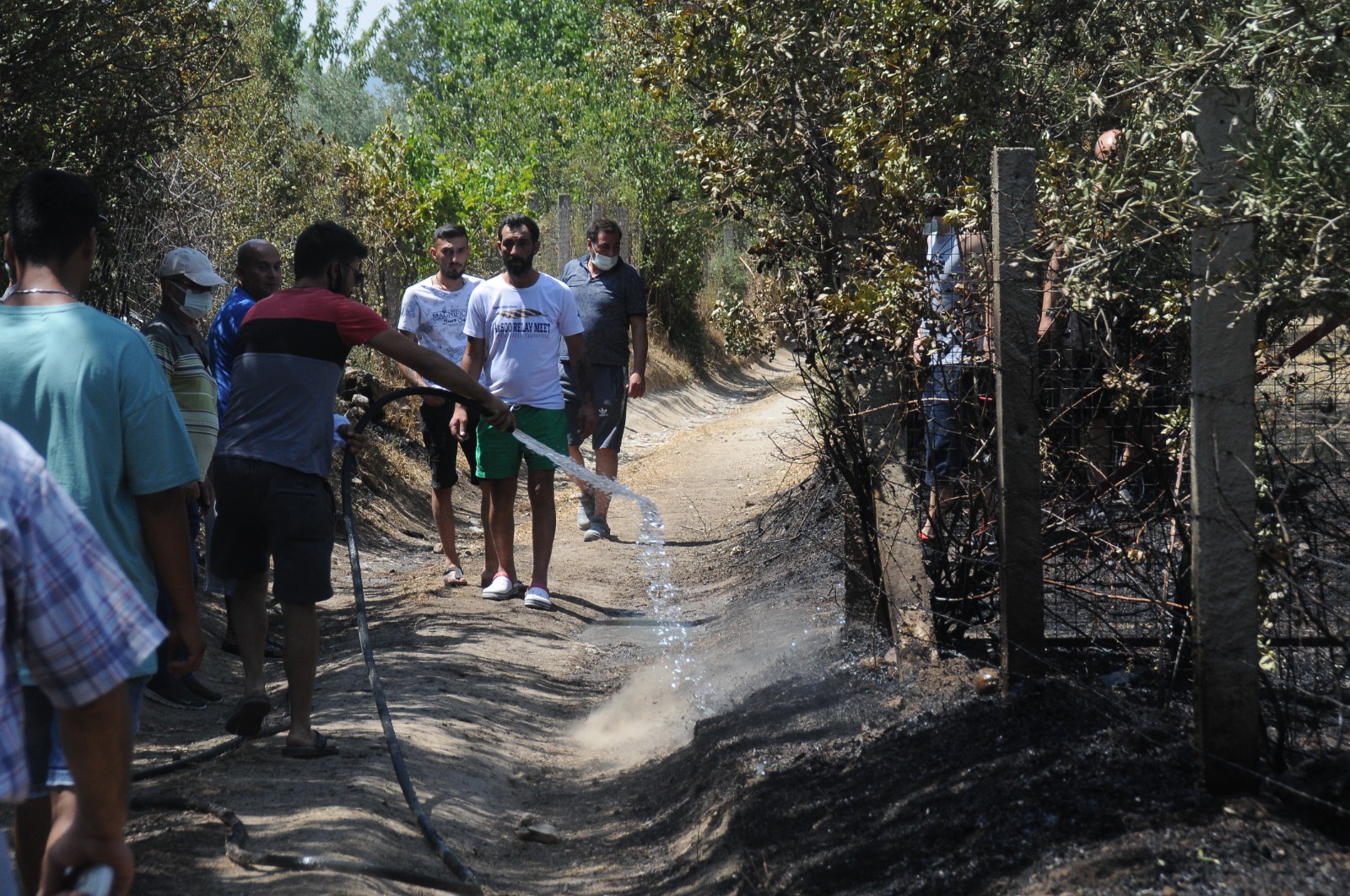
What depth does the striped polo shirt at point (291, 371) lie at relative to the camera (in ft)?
15.1

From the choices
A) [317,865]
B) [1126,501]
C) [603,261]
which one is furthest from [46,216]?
[603,261]

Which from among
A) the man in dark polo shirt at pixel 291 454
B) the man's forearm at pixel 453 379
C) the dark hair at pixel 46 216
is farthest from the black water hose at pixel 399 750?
the dark hair at pixel 46 216

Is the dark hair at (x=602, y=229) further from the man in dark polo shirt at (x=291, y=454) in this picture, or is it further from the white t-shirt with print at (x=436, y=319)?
the man in dark polo shirt at (x=291, y=454)

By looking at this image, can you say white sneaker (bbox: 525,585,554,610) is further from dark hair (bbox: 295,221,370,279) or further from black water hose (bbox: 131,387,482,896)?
dark hair (bbox: 295,221,370,279)

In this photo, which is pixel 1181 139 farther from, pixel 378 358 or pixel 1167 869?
pixel 378 358

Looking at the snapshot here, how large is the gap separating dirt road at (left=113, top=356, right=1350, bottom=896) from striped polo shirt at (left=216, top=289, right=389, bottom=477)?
114 centimetres

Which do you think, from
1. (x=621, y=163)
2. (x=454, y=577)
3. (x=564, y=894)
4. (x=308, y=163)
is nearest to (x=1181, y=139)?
(x=564, y=894)

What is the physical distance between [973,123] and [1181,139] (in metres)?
2.36

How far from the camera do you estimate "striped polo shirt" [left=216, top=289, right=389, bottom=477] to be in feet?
15.1

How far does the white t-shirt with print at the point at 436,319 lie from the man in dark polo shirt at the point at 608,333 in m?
1.28

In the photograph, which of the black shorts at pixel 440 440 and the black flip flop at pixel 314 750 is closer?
the black flip flop at pixel 314 750

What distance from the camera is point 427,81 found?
200 feet

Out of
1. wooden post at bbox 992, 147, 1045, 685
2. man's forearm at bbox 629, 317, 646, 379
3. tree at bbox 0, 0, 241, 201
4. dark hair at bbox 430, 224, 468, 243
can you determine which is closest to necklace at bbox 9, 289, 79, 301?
wooden post at bbox 992, 147, 1045, 685

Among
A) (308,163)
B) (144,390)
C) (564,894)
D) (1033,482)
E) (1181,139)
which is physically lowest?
(564,894)
